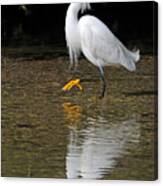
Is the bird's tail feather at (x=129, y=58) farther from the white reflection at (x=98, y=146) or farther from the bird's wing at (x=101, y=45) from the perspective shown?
the white reflection at (x=98, y=146)

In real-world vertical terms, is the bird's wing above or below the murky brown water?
above

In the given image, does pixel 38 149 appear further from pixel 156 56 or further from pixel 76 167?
pixel 156 56

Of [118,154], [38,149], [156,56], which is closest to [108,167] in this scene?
[118,154]

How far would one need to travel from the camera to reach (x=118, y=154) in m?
3.43

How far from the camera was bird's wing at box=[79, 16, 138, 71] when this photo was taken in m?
3.48

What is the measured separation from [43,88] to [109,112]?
0.35 m

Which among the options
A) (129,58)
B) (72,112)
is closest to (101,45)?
(129,58)

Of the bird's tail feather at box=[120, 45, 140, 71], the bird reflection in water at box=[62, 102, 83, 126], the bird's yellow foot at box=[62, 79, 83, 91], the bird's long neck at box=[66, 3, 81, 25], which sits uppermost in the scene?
the bird's long neck at box=[66, 3, 81, 25]

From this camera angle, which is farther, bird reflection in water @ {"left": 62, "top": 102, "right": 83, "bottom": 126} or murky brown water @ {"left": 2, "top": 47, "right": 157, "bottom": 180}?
bird reflection in water @ {"left": 62, "top": 102, "right": 83, "bottom": 126}

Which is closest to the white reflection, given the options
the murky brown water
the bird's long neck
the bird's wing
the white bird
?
the murky brown water

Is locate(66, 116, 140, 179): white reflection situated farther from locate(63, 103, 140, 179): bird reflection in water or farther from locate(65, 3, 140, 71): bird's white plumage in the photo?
locate(65, 3, 140, 71): bird's white plumage

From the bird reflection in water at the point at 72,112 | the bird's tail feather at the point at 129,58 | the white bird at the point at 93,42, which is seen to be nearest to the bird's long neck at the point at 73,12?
the white bird at the point at 93,42

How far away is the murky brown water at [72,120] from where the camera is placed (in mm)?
3416

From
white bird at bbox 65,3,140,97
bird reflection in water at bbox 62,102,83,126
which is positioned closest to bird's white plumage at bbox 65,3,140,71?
white bird at bbox 65,3,140,97
